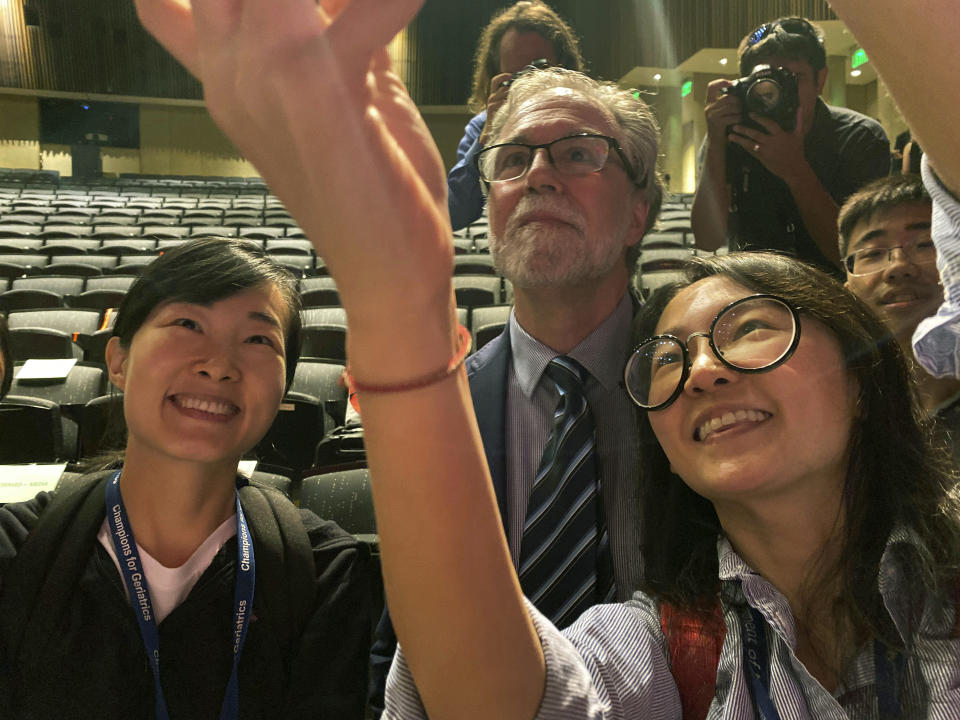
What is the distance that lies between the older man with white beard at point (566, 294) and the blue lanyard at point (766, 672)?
Answer: 4.9 inches

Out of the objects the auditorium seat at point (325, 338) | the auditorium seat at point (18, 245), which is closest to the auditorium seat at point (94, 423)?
the auditorium seat at point (325, 338)

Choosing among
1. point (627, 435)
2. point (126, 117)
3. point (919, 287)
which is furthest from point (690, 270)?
point (126, 117)

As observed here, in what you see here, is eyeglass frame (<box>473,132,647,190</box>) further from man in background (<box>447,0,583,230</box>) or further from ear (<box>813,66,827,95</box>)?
ear (<box>813,66,827,95</box>)

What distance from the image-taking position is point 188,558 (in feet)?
1.98

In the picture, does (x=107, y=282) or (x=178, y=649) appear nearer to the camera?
(x=178, y=649)

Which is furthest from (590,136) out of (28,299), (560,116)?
(28,299)

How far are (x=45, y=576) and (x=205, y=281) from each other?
10.0 inches

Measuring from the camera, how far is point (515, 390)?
2.14 ft

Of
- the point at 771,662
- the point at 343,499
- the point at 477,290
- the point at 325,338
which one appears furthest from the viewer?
the point at 477,290

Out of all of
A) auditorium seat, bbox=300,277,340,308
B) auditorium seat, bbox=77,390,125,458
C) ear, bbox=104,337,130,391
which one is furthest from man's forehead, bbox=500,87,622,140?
auditorium seat, bbox=300,277,340,308

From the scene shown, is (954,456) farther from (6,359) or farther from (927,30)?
(6,359)

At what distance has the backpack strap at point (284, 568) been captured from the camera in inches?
22.4

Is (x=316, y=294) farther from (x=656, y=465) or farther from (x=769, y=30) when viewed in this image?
(x=656, y=465)

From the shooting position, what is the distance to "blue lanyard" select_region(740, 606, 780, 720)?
0.41 m
